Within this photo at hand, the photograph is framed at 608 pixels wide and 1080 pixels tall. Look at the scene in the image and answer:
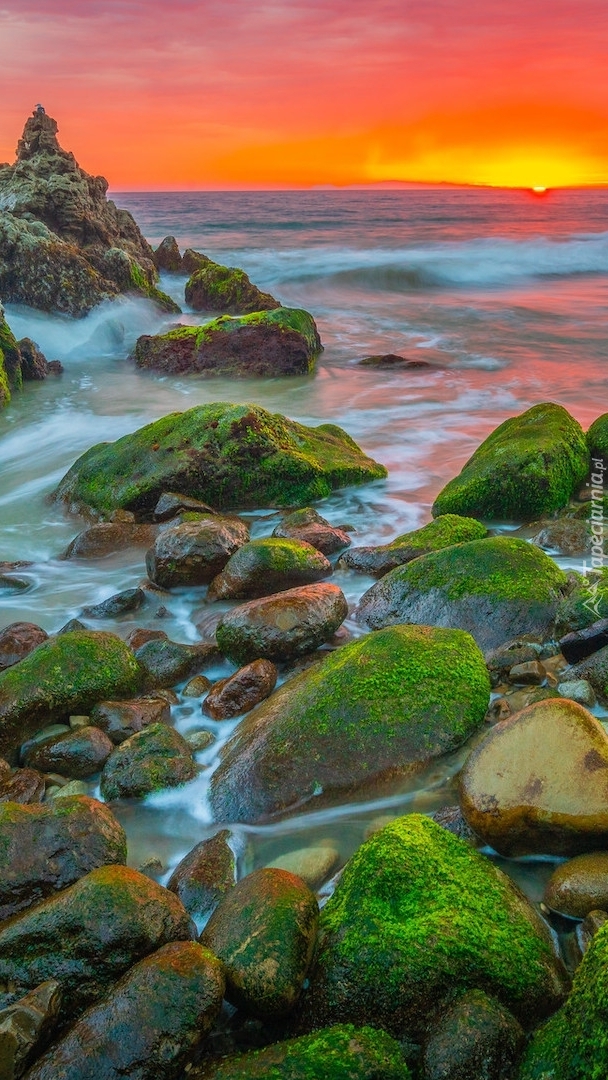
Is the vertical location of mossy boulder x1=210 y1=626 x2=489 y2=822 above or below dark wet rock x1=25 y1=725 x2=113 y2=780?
above

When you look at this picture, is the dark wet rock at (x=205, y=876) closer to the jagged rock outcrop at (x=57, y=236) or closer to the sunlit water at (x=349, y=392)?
the sunlit water at (x=349, y=392)

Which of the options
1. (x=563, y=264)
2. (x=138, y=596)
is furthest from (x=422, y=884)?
(x=563, y=264)

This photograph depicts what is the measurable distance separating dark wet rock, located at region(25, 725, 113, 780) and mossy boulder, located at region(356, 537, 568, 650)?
1923mm

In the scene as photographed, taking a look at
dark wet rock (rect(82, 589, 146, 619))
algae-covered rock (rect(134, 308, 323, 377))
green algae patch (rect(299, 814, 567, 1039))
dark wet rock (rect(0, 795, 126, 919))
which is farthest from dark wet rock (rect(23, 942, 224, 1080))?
algae-covered rock (rect(134, 308, 323, 377))

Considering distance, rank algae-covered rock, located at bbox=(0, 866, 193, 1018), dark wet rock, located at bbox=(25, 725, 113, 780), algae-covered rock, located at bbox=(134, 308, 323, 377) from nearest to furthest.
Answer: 1. algae-covered rock, located at bbox=(0, 866, 193, 1018)
2. dark wet rock, located at bbox=(25, 725, 113, 780)
3. algae-covered rock, located at bbox=(134, 308, 323, 377)

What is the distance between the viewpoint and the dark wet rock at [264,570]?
18.3 feet

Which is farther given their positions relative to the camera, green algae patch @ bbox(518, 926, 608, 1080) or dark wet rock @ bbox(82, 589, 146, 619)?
dark wet rock @ bbox(82, 589, 146, 619)

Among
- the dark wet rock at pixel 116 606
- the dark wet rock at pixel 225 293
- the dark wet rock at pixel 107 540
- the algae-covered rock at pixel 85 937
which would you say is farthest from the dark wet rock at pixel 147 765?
the dark wet rock at pixel 225 293

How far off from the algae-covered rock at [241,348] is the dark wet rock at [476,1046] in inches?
460

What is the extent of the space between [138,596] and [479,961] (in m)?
3.93

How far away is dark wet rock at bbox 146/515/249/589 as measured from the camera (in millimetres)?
6000

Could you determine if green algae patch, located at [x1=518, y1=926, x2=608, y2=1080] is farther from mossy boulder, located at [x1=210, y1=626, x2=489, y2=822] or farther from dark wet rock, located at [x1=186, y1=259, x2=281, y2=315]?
dark wet rock, located at [x1=186, y1=259, x2=281, y2=315]

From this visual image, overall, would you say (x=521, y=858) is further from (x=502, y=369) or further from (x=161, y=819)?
(x=502, y=369)

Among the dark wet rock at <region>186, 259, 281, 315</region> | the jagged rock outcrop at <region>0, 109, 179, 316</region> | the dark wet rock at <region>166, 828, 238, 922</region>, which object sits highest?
the jagged rock outcrop at <region>0, 109, 179, 316</region>
